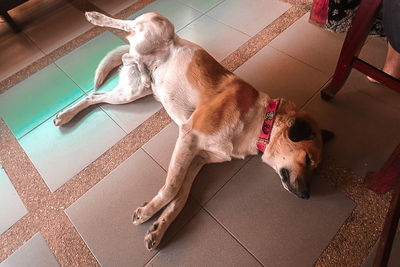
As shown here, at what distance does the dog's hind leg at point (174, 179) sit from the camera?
1532 mm

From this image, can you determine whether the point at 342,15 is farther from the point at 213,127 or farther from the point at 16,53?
the point at 16,53

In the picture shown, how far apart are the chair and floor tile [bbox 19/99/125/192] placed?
1.82 meters

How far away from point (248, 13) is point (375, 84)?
1.56 m

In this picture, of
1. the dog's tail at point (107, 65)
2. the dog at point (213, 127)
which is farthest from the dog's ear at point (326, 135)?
the dog's tail at point (107, 65)

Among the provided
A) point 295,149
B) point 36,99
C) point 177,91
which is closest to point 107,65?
point 36,99

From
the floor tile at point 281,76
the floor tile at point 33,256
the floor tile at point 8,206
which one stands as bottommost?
the floor tile at point 33,256

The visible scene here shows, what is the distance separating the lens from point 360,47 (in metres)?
1.66

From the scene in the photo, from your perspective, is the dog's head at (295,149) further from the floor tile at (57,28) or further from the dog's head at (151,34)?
the floor tile at (57,28)

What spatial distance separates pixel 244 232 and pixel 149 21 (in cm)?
181

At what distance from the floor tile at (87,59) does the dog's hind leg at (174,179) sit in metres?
1.31

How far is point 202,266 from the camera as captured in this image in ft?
4.70

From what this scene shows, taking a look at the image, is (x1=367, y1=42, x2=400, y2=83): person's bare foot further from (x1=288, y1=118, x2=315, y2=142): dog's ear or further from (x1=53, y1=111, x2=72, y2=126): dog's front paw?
(x1=53, y1=111, x2=72, y2=126): dog's front paw

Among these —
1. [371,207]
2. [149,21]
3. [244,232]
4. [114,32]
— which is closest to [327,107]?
[371,207]

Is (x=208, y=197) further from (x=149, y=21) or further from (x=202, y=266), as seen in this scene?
(x=149, y=21)
